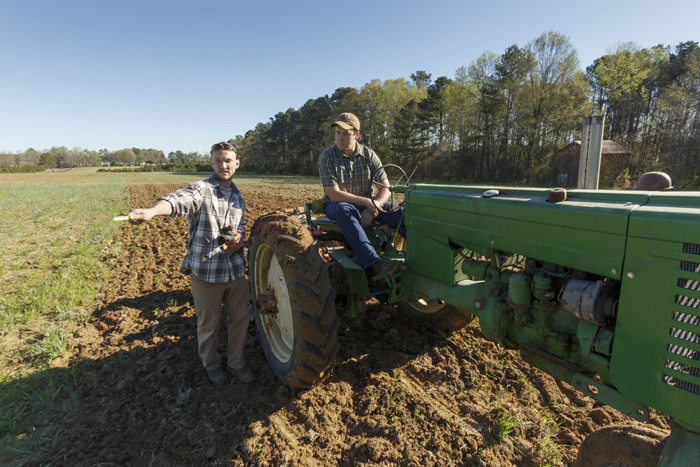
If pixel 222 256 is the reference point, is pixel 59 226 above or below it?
below

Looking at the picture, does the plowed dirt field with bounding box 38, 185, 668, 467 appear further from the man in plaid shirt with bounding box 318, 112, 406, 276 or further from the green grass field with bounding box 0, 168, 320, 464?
the man in plaid shirt with bounding box 318, 112, 406, 276

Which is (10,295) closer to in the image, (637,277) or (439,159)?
(637,277)

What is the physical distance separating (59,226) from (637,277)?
38.8 ft

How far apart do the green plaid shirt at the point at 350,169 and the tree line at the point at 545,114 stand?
22.3 meters

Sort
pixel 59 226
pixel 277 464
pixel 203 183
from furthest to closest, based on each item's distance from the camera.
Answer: pixel 59 226, pixel 203 183, pixel 277 464

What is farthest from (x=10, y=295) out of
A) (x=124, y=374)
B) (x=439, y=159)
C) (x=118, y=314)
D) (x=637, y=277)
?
(x=439, y=159)

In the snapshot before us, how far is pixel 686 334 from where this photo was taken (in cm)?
128

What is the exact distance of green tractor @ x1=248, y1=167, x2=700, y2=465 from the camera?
1.30m

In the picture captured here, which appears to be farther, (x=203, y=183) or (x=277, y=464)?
(x=203, y=183)

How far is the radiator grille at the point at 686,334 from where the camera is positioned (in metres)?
1.23

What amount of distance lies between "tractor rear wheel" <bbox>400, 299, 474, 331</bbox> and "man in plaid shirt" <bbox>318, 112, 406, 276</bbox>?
78 centimetres

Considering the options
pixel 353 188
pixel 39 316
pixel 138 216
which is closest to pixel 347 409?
pixel 138 216

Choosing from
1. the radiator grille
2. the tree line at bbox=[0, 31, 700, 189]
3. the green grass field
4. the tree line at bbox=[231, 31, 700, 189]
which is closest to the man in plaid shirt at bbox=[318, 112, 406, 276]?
the radiator grille

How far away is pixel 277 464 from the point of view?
201cm
